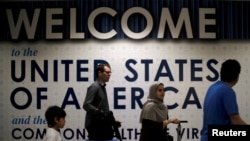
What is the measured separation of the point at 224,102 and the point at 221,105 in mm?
44

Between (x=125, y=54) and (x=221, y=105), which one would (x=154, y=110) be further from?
(x=221, y=105)

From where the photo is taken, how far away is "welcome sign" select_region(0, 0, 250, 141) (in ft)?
25.4

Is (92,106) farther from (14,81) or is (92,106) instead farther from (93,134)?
(14,81)

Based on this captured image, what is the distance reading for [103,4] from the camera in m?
7.84

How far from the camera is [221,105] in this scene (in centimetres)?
354

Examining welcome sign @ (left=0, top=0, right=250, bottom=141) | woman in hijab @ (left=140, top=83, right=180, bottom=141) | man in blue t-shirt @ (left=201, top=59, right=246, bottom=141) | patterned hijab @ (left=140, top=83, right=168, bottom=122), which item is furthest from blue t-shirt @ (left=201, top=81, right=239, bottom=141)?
welcome sign @ (left=0, top=0, right=250, bottom=141)

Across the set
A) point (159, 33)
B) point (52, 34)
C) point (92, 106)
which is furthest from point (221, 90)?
point (52, 34)

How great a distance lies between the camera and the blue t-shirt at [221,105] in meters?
3.49

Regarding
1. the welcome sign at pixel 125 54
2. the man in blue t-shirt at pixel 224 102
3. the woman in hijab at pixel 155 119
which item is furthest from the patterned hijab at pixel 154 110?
the man in blue t-shirt at pixel 224 102

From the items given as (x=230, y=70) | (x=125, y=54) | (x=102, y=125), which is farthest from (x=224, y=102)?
(x=125, y=54)

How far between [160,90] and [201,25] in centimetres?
199

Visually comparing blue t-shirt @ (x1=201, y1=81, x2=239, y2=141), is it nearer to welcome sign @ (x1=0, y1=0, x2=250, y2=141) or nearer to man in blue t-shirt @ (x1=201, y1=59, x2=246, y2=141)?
man in blue t-shirt @ (x1=201, y1=59, x2=246, y2=141)

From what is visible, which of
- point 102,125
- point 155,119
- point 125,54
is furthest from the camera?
point 125,54

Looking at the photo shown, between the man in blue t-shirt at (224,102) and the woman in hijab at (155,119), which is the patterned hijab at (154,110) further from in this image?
the man in blue t-shirt at (224,102)
